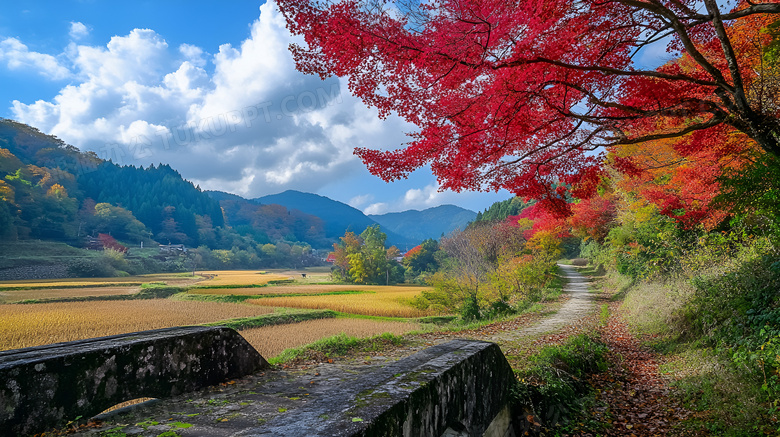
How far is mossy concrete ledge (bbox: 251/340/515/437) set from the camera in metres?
1.95

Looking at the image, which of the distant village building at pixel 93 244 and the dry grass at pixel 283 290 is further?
the distant village building at pixel 93 244

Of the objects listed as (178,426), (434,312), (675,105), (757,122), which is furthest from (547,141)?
(434,312)

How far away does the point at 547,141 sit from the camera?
6.46 metres

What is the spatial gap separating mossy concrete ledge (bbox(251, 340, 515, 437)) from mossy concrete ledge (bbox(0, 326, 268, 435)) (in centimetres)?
185

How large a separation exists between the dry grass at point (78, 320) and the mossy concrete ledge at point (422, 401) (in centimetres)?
973

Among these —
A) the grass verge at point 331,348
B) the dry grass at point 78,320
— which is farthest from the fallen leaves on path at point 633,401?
the dry grass at point 78,320

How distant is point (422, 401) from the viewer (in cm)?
263

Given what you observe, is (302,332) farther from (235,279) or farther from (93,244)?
(93,244)

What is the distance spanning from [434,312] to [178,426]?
1755 centimetres

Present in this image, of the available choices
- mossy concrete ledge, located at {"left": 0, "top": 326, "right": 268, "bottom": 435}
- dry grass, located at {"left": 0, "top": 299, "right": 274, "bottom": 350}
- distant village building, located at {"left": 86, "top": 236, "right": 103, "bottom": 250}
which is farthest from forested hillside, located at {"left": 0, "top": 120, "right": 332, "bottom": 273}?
mossy concrete ledge, located at {"left": 0, "top": 326, "right": 268, "bottom": 435}

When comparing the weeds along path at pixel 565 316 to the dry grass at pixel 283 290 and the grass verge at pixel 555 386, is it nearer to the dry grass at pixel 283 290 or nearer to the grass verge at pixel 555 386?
the grass verge at pixel 555 386

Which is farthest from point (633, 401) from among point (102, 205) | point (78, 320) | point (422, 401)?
point (102, 205)

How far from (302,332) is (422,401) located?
32.9ft

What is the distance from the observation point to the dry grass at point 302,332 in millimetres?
9483
